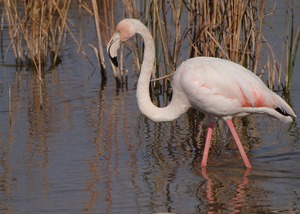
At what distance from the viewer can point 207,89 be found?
7113 millimetres

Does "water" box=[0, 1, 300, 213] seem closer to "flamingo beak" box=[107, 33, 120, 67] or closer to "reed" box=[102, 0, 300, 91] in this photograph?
"reed" box=[102, 0, 300, 91]

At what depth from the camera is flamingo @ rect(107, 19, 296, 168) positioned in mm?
7129

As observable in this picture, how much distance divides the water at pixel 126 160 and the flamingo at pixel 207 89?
41 centimetres

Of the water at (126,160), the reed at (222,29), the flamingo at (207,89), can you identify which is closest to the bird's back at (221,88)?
the flamingo at (207,89)

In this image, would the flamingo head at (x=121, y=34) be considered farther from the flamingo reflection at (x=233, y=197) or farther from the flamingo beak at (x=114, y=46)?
the flamingo reflection at (x=233, y=197)

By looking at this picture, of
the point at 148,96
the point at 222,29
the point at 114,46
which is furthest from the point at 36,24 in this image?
the point at 148,96

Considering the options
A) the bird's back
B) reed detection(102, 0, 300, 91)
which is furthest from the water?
reed detection(102, 0, 300, 91)

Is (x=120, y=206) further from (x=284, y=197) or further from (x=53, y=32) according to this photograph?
(x=53, y=32)

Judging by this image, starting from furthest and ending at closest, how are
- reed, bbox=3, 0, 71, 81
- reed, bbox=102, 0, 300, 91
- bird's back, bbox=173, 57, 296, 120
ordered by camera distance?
reed, bbox=3, 0, 71, 81
reed, bbox=102, 0, 300, 91
bird's back, bbox=173, 57, 296, 120

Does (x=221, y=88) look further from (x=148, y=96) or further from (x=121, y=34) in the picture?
(x=121, y=34)

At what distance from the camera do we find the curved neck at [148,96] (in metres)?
7.17

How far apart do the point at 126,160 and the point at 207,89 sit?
41.5 inches

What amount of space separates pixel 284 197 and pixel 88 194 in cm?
156

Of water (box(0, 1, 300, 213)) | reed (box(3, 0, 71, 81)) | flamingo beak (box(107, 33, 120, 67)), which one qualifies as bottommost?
water (box(0, 1, 300, 213))
